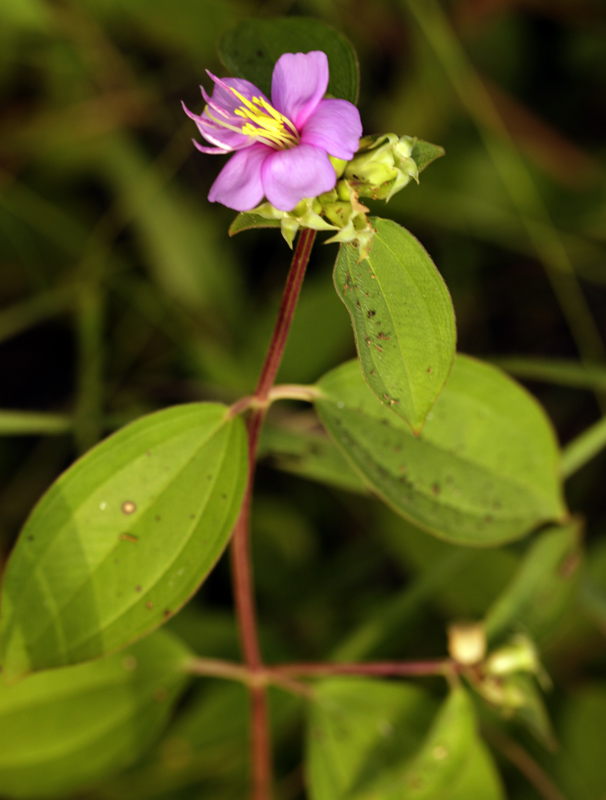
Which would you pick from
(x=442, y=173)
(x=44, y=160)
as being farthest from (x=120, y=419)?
(x=442, y=173)

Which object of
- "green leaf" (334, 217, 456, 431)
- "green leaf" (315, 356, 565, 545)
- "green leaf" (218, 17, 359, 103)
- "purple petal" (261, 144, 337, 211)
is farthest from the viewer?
"green leaf" (315, 356, 565, 545)

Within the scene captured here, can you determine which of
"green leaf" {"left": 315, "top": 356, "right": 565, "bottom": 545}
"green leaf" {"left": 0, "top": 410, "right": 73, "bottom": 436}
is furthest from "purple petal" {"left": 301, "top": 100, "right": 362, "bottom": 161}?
"green leaf" {"left": 0, "top": 410, "right": 73, "bottom": 436}

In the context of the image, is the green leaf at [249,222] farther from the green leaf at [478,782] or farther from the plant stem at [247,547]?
the green leaf at [478,782]

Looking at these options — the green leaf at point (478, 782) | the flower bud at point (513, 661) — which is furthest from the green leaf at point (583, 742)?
the flower bud at point (513, 661)

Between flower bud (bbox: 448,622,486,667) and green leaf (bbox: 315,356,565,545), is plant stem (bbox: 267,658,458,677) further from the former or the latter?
green leaf (bbox: 315,356,565,545)

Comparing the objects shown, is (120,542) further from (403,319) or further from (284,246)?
(284,246)

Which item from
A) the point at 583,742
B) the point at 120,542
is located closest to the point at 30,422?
the point at 120,542

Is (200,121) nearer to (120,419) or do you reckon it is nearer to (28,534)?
(28,534)
